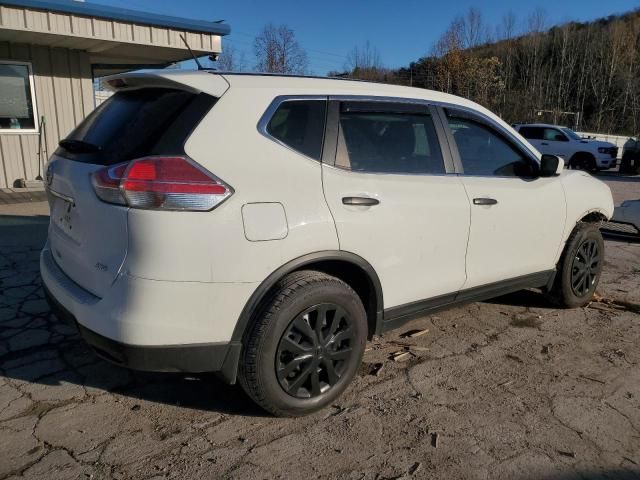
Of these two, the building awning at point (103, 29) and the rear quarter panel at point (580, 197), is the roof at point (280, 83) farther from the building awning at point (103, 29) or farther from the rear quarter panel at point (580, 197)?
the building awning at point (103, 29)

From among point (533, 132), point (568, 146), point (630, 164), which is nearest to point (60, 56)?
point (533, 132)

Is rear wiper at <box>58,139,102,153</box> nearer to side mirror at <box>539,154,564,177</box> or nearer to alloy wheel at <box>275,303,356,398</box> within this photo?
A: alloy wheel at <box>275,303,356,398</box>

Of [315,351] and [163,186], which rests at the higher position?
[163,186]

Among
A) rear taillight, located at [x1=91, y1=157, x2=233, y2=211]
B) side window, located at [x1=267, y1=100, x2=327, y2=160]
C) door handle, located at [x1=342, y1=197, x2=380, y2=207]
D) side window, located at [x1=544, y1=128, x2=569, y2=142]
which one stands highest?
side window, located at [x1=544, y1=128, x2=569, y2=142]

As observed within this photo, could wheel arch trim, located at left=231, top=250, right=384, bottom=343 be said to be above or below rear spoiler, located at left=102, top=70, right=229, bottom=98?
below

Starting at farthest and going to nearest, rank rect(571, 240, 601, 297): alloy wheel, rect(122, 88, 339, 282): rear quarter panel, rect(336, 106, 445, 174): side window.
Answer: rect(571, 240, 601, 297): alloy wheel, rect(336, 106, 445, 174): side window, rect(122, 88, 339, 282): rear quarter panel

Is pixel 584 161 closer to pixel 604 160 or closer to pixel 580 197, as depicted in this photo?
pixel 604 160

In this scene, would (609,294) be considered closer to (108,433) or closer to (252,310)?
(252,310)

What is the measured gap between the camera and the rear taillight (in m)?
2.29

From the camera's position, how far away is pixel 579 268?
180 inches

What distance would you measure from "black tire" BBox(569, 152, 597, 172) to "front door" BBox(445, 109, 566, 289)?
18.1 m

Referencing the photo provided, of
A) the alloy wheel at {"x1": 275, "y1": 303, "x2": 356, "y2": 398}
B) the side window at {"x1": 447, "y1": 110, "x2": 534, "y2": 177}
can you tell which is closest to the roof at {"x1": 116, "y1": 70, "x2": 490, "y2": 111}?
the side window at {"x1": 447, "y1": 110, "x2": 534, "y2": 177}

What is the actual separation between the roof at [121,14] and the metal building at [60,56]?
0.01 meters

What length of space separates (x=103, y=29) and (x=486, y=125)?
729 cm
